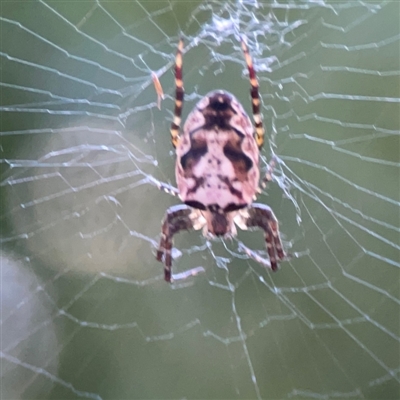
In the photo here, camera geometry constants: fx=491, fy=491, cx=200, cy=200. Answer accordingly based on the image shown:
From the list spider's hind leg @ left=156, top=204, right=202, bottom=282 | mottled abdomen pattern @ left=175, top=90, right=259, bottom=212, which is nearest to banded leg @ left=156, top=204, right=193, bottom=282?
spider's hind leg @ left=156, top=204, right=202, bottom=282

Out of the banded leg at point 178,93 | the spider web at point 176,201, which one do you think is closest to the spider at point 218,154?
the banded leg at point 178,93

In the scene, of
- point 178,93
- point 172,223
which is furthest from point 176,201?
point 178,93

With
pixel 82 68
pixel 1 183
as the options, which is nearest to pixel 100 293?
pixel 1 183

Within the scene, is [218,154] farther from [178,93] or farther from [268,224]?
[268,224]

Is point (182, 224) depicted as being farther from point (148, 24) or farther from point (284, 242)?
point (148, 24)

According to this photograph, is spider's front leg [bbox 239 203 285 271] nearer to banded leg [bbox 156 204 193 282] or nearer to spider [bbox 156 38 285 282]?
spider [bbox 156 38 285 282]

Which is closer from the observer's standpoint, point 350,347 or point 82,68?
point 82,68

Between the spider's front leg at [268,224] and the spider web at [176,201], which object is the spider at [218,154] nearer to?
the spider's front leg at [268,224]
